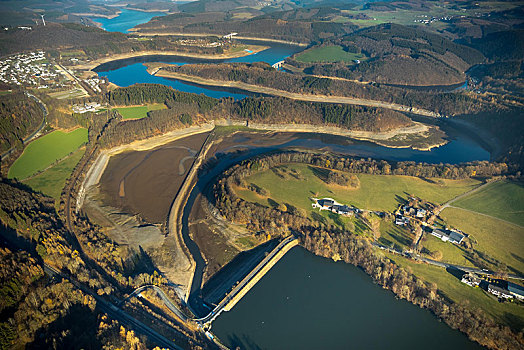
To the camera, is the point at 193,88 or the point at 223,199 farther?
the point at 193,88

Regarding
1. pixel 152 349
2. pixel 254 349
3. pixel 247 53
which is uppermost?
pixel 247 53

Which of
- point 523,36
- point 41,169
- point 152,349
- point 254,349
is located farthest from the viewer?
point 523,36

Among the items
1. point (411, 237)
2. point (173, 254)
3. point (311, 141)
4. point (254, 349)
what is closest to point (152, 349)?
point (254, 349)

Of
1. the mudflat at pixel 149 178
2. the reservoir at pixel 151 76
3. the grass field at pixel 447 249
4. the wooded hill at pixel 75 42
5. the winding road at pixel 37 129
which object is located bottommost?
the grass field at pixel 447 249

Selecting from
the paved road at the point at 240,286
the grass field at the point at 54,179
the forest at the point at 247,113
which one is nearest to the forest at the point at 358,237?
the paved road at the point at 240,286

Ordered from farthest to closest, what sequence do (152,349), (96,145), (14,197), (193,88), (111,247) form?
(193,88), (96,145), (14,197), (111,247), (152,349)

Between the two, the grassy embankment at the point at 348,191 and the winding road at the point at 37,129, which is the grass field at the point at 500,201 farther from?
the winding road at the point at 37,129

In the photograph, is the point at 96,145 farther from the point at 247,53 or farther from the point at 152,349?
the point at 247,53

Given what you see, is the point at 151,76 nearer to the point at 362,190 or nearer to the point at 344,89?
the point at 344,89
